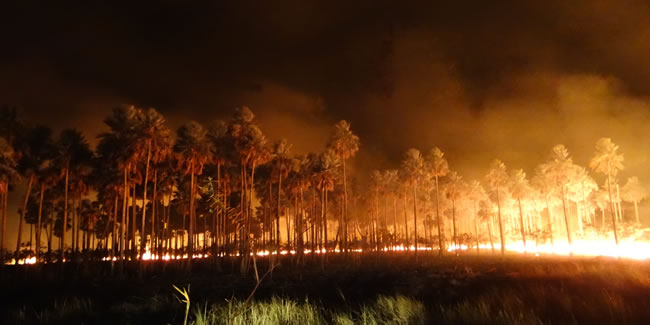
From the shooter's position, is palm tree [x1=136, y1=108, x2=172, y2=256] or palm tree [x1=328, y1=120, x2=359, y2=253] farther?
palm tree [x1=328, y1=120, x2=359, y2=253]

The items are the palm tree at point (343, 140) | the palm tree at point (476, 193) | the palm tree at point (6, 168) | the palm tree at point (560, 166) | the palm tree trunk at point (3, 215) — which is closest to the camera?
the palm tree at point (6, 168)

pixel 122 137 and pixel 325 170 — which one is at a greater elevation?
pixel 122 137

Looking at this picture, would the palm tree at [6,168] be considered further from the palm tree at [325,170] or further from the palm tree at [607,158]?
the palm tree at [607,158]

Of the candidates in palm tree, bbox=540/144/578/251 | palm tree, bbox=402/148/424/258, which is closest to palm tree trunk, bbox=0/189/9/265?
palm tree, bbox=402/148/424/258

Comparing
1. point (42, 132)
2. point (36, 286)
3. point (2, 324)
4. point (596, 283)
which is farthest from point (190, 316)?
point (42, 132)

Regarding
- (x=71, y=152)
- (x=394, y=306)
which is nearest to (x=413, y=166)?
(x=71, y=152)

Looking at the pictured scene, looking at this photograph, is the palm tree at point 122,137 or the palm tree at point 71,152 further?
the palm tree at point 71,152

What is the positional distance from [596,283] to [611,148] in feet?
208

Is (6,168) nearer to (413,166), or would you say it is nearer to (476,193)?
(413,166)

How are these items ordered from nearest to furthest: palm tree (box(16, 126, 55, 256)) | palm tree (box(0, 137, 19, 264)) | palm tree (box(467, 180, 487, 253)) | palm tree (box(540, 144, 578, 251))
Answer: palm tree (box(0, 137, 19, 264)) → palm tree (box(16, 126, 55, 256)) → palm tree (box(540, 144, 578, 251)) → palm tree (box(467, 180, 487, 253))

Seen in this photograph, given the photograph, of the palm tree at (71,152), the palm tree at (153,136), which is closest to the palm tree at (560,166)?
the palm tree at (153,136)

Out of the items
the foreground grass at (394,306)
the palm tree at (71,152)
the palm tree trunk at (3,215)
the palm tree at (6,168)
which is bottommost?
the foreground grass at (394,306)

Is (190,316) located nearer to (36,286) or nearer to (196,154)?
(36,286)

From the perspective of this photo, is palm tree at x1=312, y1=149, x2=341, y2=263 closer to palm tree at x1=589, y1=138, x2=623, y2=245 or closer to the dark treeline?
the dark treeline
